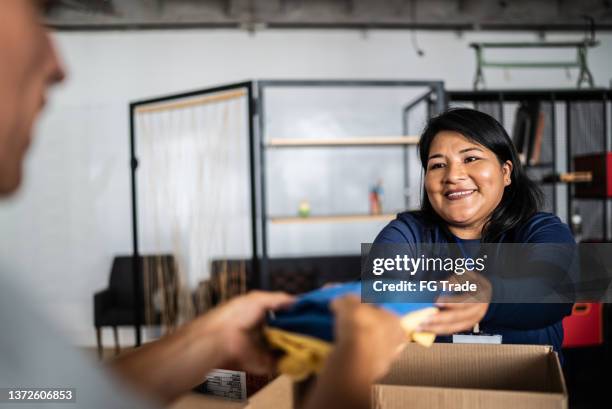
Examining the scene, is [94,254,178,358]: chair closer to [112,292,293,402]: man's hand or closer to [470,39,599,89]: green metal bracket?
[470,39,599,89]: green metal bracket

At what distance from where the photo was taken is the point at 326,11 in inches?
168

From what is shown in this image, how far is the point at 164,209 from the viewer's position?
4.63 meters

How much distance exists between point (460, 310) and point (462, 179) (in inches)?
25.4

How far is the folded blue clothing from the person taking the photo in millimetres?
555

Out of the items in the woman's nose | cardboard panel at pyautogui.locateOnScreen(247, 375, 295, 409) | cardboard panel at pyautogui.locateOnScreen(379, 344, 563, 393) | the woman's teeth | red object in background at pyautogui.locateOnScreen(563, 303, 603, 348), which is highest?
the woman's nose

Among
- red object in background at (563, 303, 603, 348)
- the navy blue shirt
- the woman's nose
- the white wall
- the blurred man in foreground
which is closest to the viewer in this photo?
the blurred man in foreground

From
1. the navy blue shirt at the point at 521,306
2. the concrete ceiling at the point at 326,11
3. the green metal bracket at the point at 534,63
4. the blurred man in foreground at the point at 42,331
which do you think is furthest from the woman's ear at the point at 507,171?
the concrete ceiling at the point at 326,11

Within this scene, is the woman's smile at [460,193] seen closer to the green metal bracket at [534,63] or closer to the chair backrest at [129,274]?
the green metal bracket at [534,63]

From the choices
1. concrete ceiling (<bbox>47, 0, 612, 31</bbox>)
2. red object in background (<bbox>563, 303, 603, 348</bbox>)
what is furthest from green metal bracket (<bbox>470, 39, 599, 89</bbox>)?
red object in background (<bbox>563, 303, 603, 348</bbox>)

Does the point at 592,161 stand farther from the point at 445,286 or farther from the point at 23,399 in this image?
the point at 23,399

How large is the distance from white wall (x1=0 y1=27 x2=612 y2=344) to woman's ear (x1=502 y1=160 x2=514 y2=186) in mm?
3634

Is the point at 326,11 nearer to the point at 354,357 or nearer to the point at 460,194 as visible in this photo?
the point at 460,194

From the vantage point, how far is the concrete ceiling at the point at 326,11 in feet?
13.7

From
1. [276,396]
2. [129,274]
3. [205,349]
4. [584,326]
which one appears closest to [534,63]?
[584,326]
